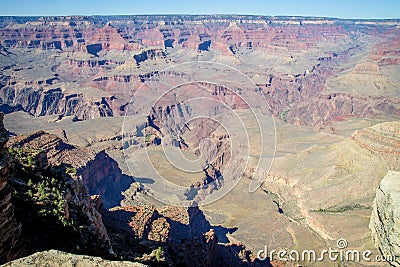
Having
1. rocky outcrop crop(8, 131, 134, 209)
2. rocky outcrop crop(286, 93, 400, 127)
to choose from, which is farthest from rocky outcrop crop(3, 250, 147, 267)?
rocky outcrop crop(286, 93, 400, 127)

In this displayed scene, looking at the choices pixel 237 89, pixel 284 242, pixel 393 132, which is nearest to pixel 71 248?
pixel 284 242

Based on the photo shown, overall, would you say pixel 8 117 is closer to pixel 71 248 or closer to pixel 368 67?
pixel 71 248

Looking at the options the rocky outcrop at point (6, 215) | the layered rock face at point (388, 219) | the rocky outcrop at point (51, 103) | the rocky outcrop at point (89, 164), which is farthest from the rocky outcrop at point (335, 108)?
the rocky outcrop at point (6, 215)

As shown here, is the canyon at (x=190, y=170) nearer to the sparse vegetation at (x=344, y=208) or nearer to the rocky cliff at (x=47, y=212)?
the rocky cliff at (x=47, y=212)

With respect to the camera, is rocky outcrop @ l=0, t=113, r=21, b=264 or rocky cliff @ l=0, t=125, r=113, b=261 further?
rocky cliff @ l=0, t=125, r=113, b=261
